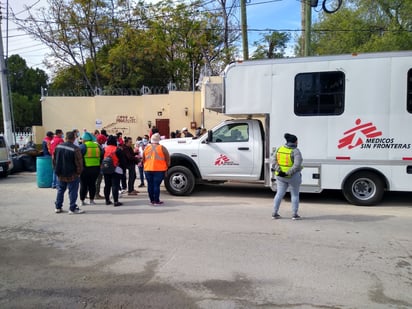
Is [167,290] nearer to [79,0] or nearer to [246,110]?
[246,110]

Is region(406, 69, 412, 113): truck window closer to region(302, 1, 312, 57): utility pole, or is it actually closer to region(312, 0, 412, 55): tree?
region(302, 1, 312, 57): utility pole

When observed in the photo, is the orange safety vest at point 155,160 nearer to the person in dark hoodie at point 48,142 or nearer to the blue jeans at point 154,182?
the blue jeans at point 154,182

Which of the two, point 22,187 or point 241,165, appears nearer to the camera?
point 241,165

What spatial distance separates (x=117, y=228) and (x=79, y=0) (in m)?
Result: 23.7

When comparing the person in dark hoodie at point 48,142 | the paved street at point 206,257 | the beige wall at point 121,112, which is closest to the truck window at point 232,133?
the paved street at point 206,257

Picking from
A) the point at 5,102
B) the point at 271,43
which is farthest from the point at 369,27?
the point at 5,102

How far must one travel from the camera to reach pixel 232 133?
8.79 m

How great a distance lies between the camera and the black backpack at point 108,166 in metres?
7.81

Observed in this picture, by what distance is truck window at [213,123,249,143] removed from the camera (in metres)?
8.70

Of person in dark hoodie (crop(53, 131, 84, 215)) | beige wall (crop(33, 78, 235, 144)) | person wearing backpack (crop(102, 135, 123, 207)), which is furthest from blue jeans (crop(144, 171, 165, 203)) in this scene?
beige wall (crop(33, 78, 235, 144))

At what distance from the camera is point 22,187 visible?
10.9m

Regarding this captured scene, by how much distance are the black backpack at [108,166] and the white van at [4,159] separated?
701cm

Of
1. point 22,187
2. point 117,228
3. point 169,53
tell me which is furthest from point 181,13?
point 117,228

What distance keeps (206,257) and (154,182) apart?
3.45m
